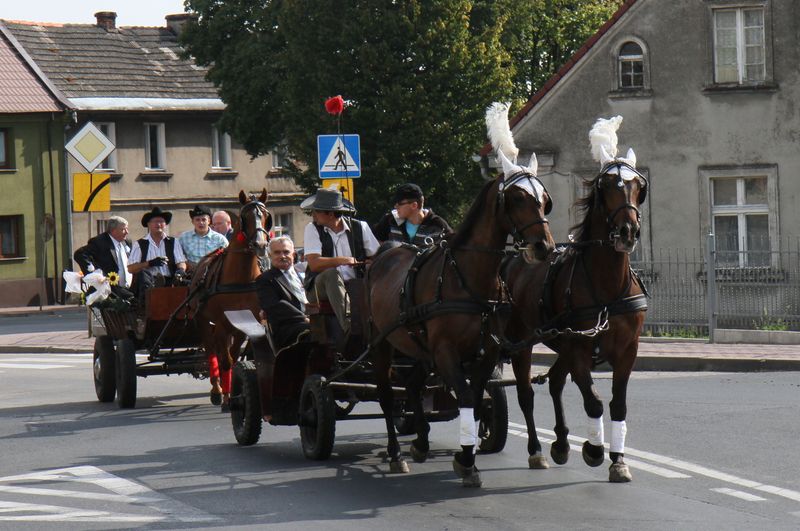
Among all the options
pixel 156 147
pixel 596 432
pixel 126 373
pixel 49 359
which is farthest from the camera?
pixel 156 147

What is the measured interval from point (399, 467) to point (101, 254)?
22.2 ft

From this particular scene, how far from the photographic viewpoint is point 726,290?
20797 mm

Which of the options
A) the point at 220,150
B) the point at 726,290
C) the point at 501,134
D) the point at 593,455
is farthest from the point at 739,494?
the point at 220,150

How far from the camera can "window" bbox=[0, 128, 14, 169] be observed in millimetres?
46438

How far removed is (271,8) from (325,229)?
1186 inches

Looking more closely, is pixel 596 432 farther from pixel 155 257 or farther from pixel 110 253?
pixel 110 253

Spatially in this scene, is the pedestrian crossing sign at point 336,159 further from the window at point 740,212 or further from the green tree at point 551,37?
the green tree at point 551,37

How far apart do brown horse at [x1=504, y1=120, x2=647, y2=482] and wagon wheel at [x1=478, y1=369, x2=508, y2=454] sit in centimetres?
61

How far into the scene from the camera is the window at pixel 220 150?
172 feet

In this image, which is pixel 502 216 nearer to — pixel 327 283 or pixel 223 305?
pixel 327 283

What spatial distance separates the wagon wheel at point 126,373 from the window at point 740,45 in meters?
14.5

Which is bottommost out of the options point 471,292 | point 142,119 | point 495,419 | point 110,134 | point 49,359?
point 49,359

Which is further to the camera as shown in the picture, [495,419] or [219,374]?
[219,374]

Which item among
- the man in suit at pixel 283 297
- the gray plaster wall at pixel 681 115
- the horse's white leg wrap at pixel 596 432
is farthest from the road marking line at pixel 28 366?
the horse's white leg wrap at pixel 596 432
